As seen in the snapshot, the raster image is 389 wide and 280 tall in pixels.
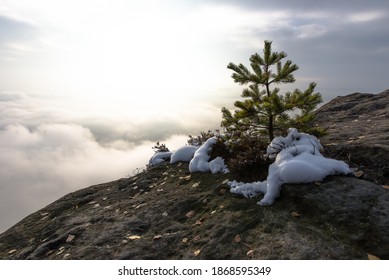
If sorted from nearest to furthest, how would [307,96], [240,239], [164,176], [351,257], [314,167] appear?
1. [351,257]
2. [240,239]
3. [314,167]
4. [307,96]
5. [164,176]

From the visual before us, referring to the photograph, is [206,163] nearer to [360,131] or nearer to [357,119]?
[360,131]

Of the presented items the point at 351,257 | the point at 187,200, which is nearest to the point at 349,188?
the point at 351,257

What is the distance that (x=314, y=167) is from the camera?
19.0 ft

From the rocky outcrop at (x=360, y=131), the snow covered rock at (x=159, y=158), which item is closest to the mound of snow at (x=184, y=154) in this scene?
the snow covered rock at (x=159, y=158)

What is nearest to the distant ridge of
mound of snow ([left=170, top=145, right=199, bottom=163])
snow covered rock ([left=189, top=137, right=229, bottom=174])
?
snow covered rock ([left=189, top=137, right=229, bottom=174])

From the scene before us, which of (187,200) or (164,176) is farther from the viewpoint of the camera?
(164,176)

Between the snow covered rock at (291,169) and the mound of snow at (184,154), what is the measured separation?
2908 mm

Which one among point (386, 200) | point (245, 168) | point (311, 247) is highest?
point (245, 168)

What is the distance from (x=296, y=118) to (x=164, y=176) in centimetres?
382

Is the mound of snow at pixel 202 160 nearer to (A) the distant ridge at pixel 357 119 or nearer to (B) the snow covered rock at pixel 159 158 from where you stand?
(B) the snow covered rock at pixel 159 158

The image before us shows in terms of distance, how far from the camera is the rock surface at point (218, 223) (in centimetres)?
459

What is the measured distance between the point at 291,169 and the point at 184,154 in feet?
14.3

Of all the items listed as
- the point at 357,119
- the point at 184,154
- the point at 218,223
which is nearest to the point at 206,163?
the point at 184,154
